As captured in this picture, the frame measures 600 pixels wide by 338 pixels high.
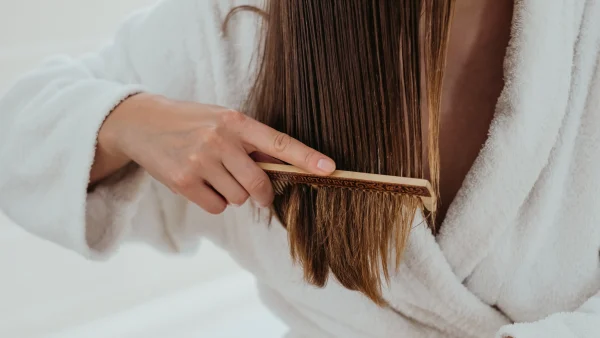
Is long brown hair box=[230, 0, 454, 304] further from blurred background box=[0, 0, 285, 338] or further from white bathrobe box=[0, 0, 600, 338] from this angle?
blurred background box=[0, 0, 285, 338]

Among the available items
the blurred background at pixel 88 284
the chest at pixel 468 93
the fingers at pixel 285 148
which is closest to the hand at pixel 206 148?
the fingers at pixel 285 148

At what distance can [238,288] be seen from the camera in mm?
1277

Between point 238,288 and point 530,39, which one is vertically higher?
point 530,39

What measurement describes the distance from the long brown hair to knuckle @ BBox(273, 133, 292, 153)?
0.11 feet

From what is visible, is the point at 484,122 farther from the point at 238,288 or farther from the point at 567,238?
the point at 238,288

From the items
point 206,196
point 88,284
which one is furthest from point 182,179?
point 88,284

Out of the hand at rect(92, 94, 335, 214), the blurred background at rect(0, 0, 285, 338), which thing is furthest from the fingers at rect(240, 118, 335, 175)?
the blurred background at rect(0, 0, 285, 338)

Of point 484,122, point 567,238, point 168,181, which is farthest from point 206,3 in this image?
point 567,238

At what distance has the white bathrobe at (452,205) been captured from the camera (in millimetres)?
538

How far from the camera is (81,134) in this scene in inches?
22.3

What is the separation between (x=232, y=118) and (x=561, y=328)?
1.11ft

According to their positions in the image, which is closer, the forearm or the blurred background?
the forearm

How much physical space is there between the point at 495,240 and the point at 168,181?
326mm

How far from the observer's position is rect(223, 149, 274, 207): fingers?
47 centimetres
